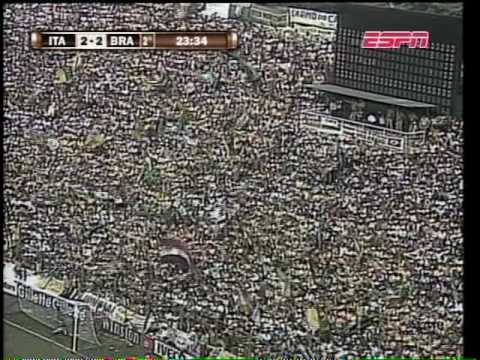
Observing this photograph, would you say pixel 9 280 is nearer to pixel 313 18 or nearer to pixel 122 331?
pixel 122 331

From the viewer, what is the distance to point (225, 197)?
7.60 ft

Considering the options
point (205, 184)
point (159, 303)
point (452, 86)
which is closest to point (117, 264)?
point (159, 303)

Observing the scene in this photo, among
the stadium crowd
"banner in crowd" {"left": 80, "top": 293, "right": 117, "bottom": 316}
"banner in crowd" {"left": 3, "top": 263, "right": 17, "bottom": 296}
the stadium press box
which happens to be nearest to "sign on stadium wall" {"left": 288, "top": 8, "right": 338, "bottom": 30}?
the stadium crowd

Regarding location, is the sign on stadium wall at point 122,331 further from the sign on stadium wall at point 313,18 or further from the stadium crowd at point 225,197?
the sign on stadium wall at point 313,18

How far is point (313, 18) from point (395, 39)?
21 cm

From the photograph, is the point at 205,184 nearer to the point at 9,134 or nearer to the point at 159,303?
the point at 159,303

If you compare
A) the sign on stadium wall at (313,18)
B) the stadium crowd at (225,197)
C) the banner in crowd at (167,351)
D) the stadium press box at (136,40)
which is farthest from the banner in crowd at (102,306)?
the sign on stadium wall at (313,18)

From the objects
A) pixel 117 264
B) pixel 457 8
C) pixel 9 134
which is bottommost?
pixel 117 264

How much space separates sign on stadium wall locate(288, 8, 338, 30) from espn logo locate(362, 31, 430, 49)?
0.09 metres

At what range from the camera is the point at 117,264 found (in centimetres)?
233

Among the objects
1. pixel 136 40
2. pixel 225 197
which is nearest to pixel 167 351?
pixel 225 197

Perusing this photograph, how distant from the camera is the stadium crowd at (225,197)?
2.29m

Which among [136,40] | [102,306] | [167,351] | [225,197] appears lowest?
[167,351]

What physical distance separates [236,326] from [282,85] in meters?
0.62
